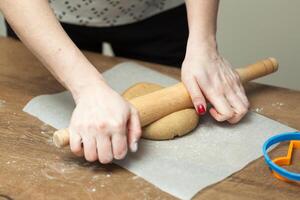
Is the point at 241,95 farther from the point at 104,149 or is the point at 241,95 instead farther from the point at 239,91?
the point at 104,149

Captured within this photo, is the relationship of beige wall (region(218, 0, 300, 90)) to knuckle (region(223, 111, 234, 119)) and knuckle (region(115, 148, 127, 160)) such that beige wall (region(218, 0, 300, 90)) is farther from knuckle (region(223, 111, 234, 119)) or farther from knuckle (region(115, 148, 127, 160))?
knuckle (region(115, 148, 127, 160))

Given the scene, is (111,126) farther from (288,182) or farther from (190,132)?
(288,182)

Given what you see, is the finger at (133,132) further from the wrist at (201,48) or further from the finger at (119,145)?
the wrist at (201,48)

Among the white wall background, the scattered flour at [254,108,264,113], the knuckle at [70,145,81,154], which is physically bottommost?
the white wall background

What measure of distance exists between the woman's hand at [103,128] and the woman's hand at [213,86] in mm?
173

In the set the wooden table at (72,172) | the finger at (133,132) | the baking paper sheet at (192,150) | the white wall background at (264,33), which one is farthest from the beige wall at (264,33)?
the finger at (133,132)

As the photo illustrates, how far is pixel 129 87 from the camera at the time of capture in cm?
111

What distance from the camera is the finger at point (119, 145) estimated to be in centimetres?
82

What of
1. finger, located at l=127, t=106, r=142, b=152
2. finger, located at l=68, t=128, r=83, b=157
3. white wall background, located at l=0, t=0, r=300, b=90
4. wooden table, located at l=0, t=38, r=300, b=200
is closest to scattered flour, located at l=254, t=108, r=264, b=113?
wooden table, located at l=0, t=38, r=300, b=200

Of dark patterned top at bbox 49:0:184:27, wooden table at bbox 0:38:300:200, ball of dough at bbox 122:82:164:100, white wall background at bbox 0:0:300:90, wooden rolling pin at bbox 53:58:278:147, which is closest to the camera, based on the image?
wooden table at bbox 0:38:300:200

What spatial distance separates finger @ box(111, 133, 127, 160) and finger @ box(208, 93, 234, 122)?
22 cm

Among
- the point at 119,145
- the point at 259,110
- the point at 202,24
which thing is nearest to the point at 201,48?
the point at 202,24

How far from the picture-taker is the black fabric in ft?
4.16

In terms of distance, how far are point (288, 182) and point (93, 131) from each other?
0.34 m
